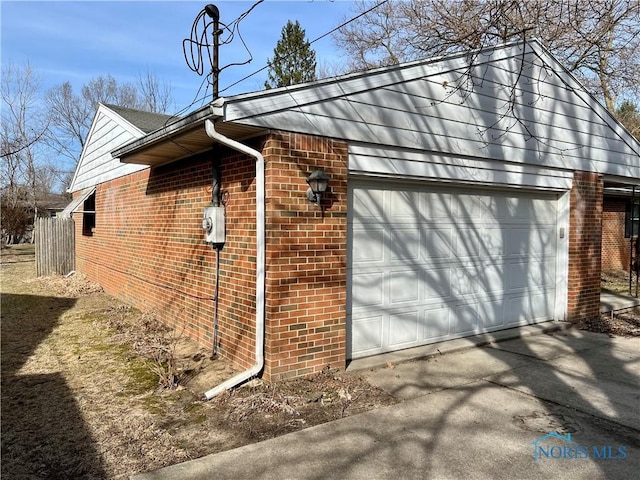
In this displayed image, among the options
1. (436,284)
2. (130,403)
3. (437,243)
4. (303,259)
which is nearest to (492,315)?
(436,284)

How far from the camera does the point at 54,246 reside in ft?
44.4

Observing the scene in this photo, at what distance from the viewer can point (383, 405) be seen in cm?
416

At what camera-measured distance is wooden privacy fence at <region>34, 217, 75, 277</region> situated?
13.4m

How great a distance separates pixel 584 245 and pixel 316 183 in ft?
18.3

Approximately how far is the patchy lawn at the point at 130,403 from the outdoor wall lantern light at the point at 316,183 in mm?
1879

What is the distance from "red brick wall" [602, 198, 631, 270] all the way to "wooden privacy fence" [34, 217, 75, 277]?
17611mm

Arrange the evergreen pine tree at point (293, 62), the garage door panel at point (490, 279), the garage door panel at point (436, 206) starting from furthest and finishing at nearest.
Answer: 1. the evergreen pine tree at point (293, 62)
2. the garage door panel at point (490, 279)
3. the garage door panel at point (436, 206)

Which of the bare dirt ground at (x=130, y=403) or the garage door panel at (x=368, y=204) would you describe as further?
the garage door panel at (x=368, y=204)

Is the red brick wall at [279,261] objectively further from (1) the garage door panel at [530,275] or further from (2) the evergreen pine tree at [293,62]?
(2) the evergreen pine tree at [293,62]

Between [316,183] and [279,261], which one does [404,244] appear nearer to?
[316,183]

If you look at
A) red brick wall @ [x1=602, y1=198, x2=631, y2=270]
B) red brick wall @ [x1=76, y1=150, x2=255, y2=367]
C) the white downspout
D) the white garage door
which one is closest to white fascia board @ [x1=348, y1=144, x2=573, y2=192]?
the white garage door

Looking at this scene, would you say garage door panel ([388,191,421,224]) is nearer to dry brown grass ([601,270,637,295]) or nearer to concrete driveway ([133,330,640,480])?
concrete driveway ([133,330,640,480])

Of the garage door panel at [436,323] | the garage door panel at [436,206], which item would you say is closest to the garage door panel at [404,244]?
the garage door panel at [436,206]

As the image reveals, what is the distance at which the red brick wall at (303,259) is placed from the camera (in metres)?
4.46
